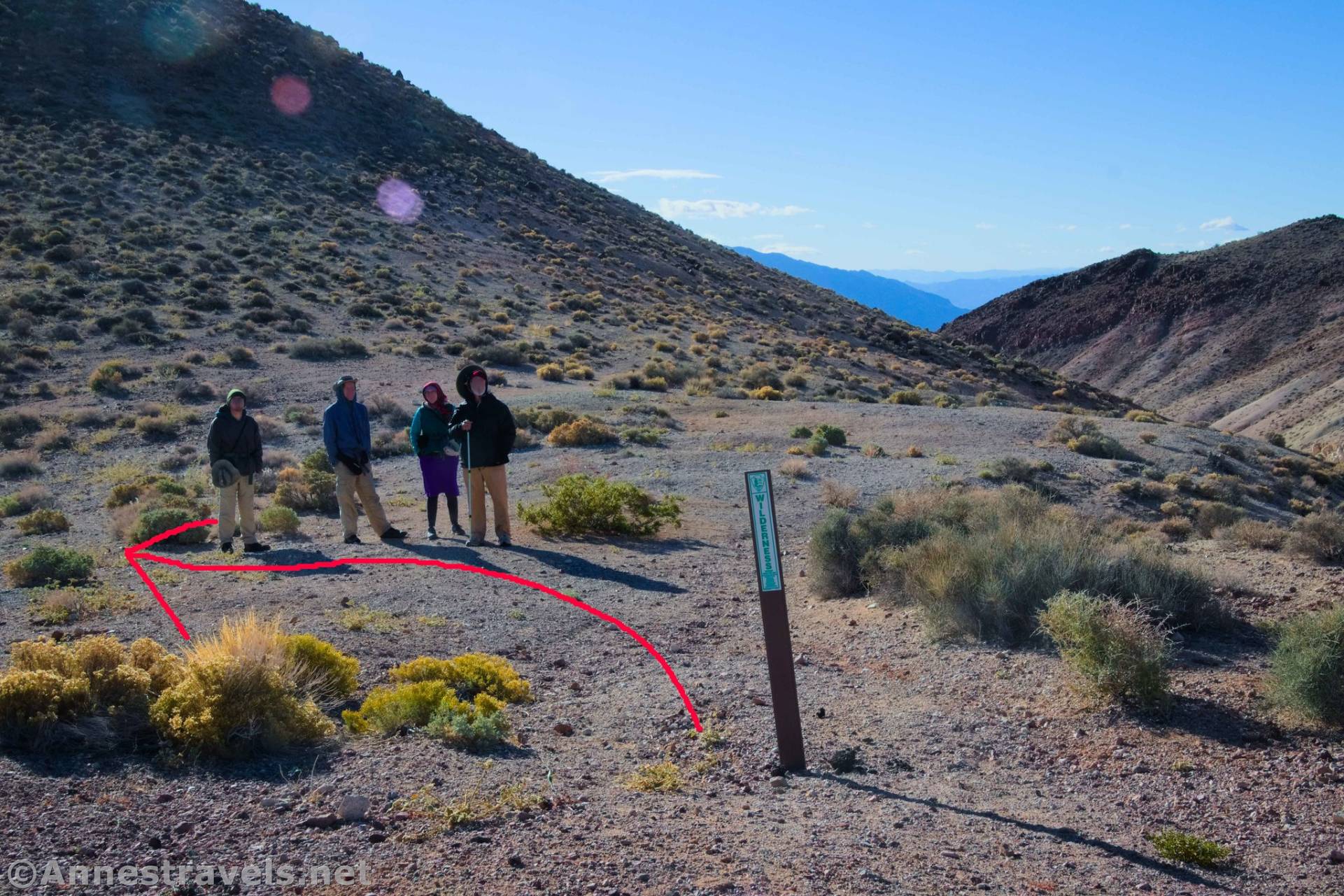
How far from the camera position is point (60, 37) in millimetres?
52000

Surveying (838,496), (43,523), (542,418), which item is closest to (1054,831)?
(838,496)

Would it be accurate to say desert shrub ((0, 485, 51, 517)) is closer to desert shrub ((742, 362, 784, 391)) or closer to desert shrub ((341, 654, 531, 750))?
desert shrub ((341, 654, 531, 750))

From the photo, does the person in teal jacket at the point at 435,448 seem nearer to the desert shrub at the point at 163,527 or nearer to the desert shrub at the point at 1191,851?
the desert shrub at the point at 163,527

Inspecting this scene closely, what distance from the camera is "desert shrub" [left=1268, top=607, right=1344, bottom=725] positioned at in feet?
20.1

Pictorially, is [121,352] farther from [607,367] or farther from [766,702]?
[766,702]

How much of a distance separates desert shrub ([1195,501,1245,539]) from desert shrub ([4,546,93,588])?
47.9ft

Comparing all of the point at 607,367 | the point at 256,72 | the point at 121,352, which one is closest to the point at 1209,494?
the point at 607,367

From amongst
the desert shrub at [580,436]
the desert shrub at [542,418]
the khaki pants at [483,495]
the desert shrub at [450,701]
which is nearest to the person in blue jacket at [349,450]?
the khaki pants at [483,495]

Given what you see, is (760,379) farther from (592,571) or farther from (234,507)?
(234,507)

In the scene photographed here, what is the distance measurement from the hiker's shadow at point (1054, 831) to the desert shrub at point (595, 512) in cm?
781

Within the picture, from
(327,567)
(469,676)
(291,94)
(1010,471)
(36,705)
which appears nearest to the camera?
(36,705)

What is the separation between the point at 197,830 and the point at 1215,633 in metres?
7.26

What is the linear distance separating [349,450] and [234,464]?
47.3 inches

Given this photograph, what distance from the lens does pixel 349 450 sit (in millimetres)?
11383
